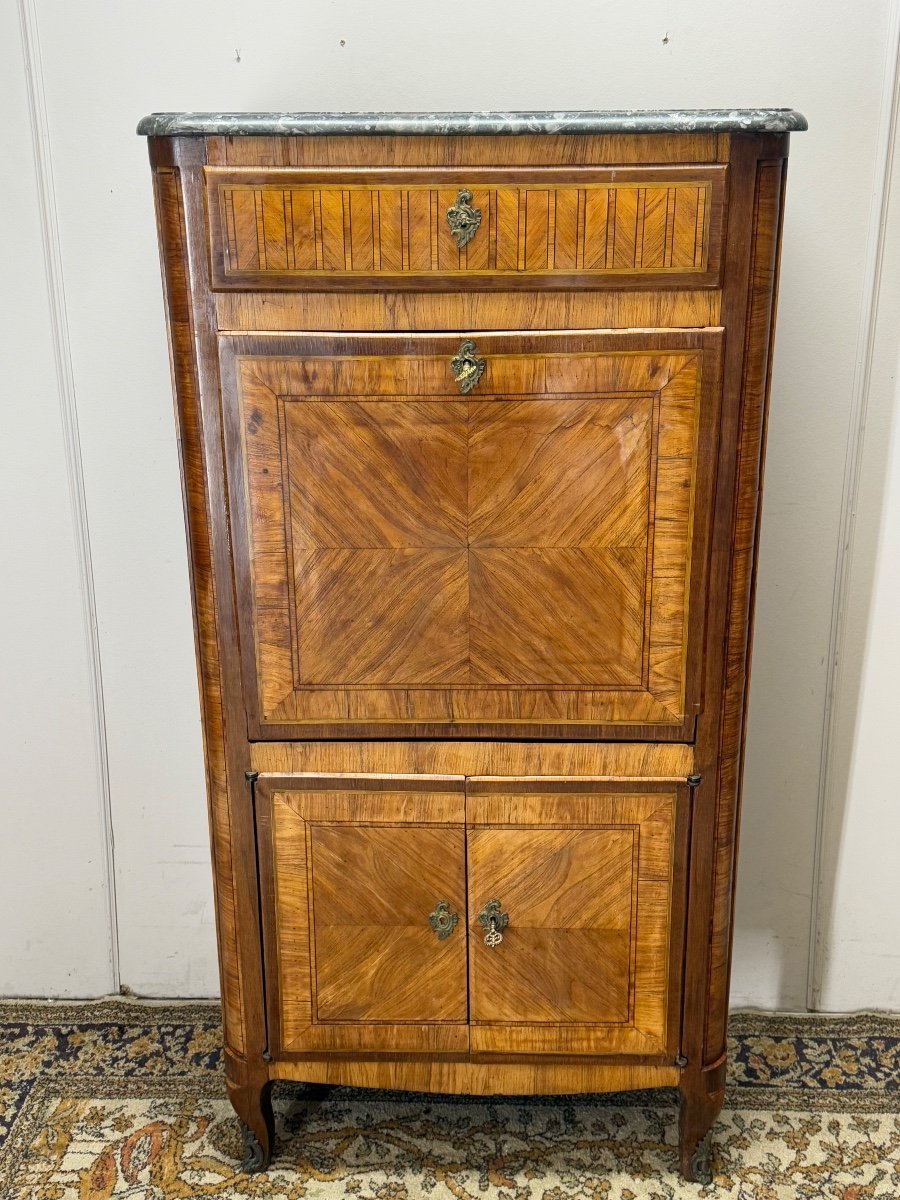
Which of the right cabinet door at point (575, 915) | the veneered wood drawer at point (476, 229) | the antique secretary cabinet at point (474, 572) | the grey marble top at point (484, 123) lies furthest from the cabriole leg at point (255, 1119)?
the grey marble top at point (484, 123)

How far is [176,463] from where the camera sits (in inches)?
59.2

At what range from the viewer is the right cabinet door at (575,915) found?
117 cm

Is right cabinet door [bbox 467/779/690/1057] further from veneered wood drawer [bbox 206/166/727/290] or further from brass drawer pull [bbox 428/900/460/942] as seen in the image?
veneered wood drawer [bbox 206/166/727/290]

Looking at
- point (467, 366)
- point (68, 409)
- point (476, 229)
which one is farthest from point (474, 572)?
point (68, 409)

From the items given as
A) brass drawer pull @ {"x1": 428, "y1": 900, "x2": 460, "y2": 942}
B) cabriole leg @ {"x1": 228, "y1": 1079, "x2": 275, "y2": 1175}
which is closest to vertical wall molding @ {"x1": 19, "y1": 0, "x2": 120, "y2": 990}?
cabriole leg @ {"x1": 228, "y1": 1079, "x2": 275, "y2": 1175}

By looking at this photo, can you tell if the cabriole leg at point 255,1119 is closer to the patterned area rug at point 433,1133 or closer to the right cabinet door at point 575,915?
the patterned area rug at point 433,1133

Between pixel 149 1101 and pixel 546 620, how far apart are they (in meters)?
0.92

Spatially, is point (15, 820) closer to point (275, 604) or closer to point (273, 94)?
point (275, 604)

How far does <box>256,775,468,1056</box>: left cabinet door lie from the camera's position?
1177mm

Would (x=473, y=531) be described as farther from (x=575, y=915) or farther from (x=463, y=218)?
(x=575, y=915)

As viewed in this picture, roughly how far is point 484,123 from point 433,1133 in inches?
48.7

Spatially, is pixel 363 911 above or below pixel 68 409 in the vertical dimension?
below

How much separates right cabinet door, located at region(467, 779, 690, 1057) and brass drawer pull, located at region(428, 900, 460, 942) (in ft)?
0.07

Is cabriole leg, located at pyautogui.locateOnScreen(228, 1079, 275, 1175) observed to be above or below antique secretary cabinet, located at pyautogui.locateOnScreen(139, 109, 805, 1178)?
below
